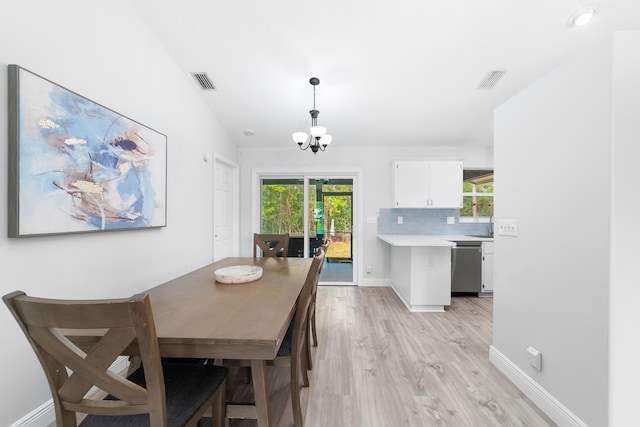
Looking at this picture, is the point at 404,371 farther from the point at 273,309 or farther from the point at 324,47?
the point at 324,47

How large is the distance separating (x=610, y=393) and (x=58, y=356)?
227 cm

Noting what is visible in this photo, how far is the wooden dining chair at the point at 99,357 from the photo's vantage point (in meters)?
0.71

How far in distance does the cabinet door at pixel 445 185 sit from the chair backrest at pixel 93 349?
4.00 m

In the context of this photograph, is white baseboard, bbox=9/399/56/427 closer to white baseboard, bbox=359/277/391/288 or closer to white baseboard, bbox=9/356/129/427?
white baseboard, bbox=9/356/129/427

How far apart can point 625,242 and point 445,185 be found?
9.56ft

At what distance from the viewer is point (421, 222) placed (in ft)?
14.3

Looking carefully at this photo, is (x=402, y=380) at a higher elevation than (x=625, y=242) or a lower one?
lower

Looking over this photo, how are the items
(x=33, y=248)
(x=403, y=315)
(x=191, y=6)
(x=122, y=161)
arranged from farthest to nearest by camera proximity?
(x=403, y=315)
(x=191, y=6)
(x=122, y=161)
(x=33, y=248)

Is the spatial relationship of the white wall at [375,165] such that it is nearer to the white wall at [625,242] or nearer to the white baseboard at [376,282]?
the white baseboard at [376,282]

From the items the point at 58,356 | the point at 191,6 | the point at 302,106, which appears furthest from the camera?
the point at 302,106

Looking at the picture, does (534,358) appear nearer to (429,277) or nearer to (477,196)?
(429,277)

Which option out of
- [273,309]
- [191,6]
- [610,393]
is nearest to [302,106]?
[191,6]

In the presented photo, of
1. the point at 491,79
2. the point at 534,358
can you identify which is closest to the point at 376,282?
the point at 534,358

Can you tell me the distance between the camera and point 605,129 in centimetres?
127
